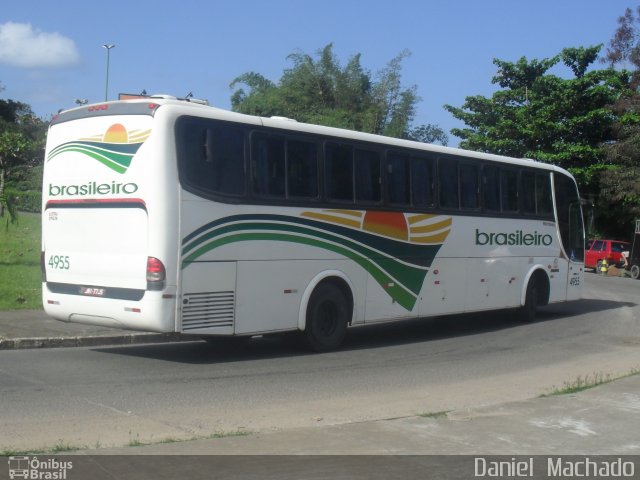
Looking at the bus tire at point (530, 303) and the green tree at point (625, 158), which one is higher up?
the green tree at point (625, 158)

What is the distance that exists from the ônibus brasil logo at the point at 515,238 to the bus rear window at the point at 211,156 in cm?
626

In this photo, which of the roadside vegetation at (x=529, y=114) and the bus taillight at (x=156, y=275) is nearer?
the bus taillight at (x=156, y=275)

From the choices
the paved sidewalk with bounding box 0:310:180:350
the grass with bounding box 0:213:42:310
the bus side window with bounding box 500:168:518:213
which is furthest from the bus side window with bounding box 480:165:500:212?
the grass with bounding box 0:213:42:310

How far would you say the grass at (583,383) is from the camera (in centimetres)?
966

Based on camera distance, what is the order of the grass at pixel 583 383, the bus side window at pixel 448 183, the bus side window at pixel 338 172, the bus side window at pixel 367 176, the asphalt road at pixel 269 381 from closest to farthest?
the asphalt road at pixel 269 381 < the grass at pixel 583 383 < the bus side window at pixel 338 172 < the bus side window at pixel 367 176 < the bus side window at pixel 448 183

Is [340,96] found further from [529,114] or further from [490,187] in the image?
[490,187]

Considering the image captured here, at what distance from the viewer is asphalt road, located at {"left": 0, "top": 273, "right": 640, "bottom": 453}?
25.1ft

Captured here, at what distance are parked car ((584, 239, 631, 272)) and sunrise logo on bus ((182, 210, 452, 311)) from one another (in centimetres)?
2748

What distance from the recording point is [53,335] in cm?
1238

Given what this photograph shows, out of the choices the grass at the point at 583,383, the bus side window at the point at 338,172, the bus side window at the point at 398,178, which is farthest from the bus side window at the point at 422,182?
the grass at the point at 583,383

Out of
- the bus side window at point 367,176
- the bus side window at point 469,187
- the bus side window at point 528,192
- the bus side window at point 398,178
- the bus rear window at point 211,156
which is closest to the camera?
the bus rear window at point 211,156

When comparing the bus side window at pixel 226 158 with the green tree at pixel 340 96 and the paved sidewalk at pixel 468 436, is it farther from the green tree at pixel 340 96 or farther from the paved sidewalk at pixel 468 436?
the green tree at pixel 340 96

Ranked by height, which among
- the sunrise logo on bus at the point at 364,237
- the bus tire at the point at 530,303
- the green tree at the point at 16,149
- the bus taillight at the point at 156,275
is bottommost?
the bus tire at the point at 530,303

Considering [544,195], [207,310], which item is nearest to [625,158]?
[544,195]
